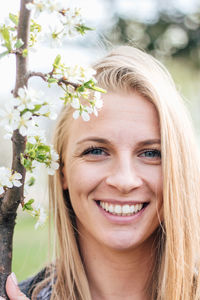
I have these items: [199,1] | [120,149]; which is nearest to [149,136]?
[120,149]

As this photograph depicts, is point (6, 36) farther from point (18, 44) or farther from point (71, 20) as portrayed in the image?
point (71, 20)

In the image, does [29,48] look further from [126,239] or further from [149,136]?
[126,239]

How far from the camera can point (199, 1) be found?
24578 mm

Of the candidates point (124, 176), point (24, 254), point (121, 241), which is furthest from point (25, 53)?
point (24, 254)

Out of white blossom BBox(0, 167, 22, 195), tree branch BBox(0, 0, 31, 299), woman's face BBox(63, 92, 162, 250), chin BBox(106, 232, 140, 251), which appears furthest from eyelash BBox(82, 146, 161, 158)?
white blossom BBox(0, 167, 22, 195)

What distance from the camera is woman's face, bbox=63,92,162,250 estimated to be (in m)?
2.34

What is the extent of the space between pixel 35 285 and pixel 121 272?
51 cm

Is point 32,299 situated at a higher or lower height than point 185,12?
lower

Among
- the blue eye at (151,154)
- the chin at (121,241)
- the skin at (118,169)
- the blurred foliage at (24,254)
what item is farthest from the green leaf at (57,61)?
the blurred foliage at (24,254)

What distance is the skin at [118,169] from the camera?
2.34 meters

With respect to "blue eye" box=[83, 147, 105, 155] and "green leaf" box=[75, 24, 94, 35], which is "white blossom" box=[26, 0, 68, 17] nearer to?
"green leaf" box=[75, 24, 94, 35]

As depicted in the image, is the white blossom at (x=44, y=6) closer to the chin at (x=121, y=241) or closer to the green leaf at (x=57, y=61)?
the green leaf at (x=57, y=61)

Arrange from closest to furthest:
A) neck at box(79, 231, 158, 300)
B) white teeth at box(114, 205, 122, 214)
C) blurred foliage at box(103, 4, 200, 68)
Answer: white teeth at box(114, 205, 122, 214) → neck at box(79, 231, 158, 300) → blurred foliage at box(103, 4, 200, 68)

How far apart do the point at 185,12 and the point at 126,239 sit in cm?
2394
